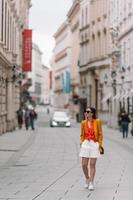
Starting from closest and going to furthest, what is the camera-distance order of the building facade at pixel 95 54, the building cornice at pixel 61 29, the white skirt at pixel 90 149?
1. the white skirt at pixel 90 149
2. the building facade at pixel 95 54
3. the building cornice at pixel 61 29

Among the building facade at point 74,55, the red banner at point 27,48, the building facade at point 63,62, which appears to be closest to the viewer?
the red banner at point 27,48

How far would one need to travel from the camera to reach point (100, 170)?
1981 cm

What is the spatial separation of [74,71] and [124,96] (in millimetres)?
59130

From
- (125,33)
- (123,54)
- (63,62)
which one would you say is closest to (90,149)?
(125,33)

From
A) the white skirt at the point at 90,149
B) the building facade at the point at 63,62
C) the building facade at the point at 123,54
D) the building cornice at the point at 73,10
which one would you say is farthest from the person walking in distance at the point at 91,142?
the building facade at the point at 63,62

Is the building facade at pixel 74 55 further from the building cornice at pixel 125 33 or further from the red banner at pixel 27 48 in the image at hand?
the building cornice at pixel 125 33

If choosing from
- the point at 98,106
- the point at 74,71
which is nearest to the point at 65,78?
the point at 74,71

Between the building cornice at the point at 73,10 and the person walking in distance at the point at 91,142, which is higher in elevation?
the building cornice at the point at 73,10

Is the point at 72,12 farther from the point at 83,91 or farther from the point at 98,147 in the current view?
the point at 98,147

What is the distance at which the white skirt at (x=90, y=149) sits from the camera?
14.7 metres

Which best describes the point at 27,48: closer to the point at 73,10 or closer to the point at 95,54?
the point at 95,54

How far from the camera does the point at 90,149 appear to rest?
1478cm

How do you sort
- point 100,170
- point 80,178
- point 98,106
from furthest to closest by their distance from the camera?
point 98,106 < point 100,170 < point 80,178

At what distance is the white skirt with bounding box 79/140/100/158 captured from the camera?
14.7 m
